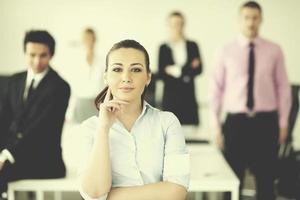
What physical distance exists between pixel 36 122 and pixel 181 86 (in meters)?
1.78

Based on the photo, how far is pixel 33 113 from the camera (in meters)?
1.84

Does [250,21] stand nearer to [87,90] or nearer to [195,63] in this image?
[195,63]

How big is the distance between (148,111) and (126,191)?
0.25m

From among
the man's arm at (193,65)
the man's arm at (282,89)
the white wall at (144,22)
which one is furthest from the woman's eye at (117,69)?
the white wall at (144,22)

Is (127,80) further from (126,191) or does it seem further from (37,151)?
(37,151)

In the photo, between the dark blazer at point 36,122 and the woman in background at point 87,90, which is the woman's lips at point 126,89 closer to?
the dark blazer at point 36,122

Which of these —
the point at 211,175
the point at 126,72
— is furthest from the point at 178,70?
the point at 126,72

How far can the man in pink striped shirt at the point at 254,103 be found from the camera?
2484 millimetres

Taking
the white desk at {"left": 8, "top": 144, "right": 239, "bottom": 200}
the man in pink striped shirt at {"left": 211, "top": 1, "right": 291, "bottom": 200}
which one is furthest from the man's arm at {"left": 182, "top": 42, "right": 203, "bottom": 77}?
the white desk at {"left": 8, "top": 144, "right": 239, "bottom": 200}

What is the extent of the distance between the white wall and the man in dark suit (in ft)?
9.62

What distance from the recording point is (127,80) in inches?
45.5

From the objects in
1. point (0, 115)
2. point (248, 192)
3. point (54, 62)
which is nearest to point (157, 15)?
point (54, 62)

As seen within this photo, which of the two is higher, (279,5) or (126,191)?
(279,5)

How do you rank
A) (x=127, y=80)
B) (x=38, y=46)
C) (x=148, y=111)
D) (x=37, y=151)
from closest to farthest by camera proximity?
1. (x=127, y=80)
2. (x=148, y=111)
3. (x=38, y=46)
4. (x=37, y=151)
